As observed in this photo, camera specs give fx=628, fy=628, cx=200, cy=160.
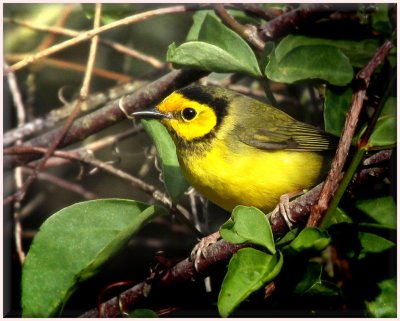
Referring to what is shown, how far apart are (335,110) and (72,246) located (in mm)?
779

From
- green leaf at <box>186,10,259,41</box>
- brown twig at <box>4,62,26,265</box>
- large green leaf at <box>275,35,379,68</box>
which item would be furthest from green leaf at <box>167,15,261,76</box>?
brown twig at <box>4,62,26,265</box>

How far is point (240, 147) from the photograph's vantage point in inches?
71.7

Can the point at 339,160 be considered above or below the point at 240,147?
above

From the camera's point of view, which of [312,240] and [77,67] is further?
[77,67]

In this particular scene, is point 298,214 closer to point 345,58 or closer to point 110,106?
point 345,58

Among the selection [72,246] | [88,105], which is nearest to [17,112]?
[88,105]

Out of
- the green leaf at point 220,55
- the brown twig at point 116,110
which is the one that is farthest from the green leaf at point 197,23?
the green leaf at point 220,55

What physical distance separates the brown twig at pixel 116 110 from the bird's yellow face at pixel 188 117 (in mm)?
115

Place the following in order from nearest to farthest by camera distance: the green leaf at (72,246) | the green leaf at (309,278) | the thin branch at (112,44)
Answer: the green leaf at (309,278)
the green leaf at (72,246)
the thin branch at (112,44)

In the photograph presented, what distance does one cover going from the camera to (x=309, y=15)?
6.01ft

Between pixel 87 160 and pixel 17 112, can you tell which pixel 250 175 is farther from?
pixel 17 112

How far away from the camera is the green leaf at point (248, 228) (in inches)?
46.4

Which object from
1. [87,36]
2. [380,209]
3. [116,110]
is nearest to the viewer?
[380,209]

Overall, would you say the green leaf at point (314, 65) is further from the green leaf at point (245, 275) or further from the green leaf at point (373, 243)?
the green leaf at point (245, 275)
